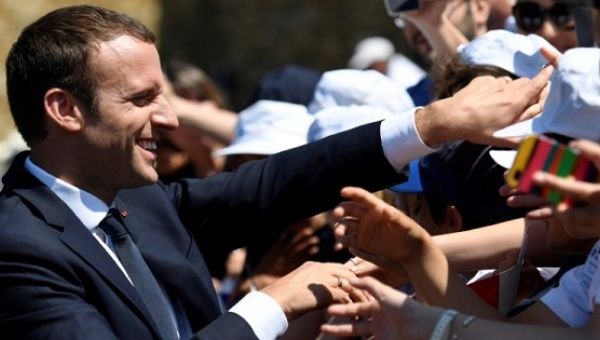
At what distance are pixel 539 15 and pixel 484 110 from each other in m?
1.76

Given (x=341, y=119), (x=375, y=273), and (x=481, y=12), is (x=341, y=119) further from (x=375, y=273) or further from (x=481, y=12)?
(x=481, y=12)

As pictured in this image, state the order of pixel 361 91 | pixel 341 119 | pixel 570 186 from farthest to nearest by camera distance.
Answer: pixel 361 91 → pixel 341 119 → pixel 570 186

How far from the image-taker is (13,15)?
388 inches

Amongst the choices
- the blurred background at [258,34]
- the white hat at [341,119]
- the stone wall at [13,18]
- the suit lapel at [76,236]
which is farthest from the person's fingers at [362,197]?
the blurred background at [258,34]

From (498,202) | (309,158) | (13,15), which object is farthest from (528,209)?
(13,15)

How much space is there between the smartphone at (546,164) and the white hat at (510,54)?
120 centimetres

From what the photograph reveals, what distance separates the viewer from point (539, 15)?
5070 mm

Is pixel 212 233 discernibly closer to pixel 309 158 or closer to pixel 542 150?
pixel 309 158

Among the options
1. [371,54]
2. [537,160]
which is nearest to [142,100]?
[537,160]

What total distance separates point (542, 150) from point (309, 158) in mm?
1239

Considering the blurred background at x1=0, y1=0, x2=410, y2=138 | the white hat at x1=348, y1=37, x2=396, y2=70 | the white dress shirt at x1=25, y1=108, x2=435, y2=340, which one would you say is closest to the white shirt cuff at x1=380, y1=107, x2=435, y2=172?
the white dress shirt at x1=25, y1=108, x2=435, y2=340

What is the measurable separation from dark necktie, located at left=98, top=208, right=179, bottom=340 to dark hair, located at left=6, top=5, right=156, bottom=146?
291 millimetres

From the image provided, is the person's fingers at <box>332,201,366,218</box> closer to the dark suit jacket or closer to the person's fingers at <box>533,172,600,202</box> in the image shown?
the dark suit jacket

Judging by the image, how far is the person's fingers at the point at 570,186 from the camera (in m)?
2.55
